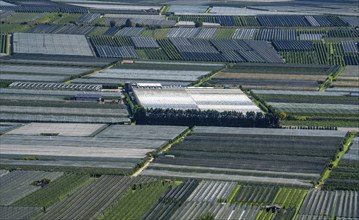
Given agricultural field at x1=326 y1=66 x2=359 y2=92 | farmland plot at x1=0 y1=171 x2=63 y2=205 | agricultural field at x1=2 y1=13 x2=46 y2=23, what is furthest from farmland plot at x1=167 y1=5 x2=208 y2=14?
farmland plot at x1=0 y1=171 x2=63 y2=205

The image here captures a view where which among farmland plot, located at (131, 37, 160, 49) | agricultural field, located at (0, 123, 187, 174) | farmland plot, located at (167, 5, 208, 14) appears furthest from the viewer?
farmland plot, located at (167, 5, 208, 14)

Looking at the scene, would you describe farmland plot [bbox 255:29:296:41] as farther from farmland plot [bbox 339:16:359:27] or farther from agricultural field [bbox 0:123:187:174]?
agricultural field [bbox 0:123:187:174]

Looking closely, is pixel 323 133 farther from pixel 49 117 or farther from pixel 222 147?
pixel 49 117

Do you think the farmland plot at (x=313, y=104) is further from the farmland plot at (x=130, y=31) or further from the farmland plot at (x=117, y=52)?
the farmland plot at (x=130, y=31)

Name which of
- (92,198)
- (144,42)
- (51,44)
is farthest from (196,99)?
(51,44)

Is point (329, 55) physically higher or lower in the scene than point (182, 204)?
higher

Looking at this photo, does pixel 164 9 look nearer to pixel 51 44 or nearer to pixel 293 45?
pixel 51 44

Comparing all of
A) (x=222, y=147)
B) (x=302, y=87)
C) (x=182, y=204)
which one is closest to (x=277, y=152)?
(x=222, y=147)
